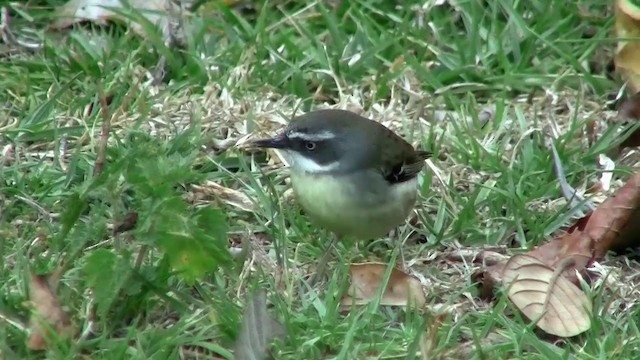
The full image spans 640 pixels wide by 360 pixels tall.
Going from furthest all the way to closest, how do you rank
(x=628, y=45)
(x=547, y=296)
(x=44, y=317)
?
1. (x=628, y=45)
2. (x=547, y=296)
3. (x=44, y=317)

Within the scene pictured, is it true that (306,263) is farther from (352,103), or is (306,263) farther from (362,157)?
(352,103)

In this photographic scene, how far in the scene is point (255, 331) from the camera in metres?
4.92

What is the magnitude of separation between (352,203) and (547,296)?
1.01 metres

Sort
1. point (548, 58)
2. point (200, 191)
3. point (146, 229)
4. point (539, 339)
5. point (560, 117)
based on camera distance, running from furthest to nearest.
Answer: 1. point (548, 58)
2. point (560, 117)
3. point (200, 191)
4. point (539, 339)
5. point (146, 229)

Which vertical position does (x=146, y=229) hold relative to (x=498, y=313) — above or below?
above

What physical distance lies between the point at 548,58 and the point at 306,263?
2.70 metres

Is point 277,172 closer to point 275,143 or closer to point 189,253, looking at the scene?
point 275,143

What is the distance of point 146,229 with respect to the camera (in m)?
4.84

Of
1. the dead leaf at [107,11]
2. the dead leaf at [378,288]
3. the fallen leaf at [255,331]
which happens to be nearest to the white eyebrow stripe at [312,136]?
the dead leaf at [378,288]

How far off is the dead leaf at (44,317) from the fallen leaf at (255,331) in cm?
68

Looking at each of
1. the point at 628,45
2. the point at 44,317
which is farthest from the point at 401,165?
the point at 628,45

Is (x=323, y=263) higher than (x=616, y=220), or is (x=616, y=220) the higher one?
(x=616, y=220)

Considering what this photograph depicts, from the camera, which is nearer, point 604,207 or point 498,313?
point 498,313

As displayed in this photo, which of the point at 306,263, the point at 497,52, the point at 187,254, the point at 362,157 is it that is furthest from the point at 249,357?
the point at 497,52
